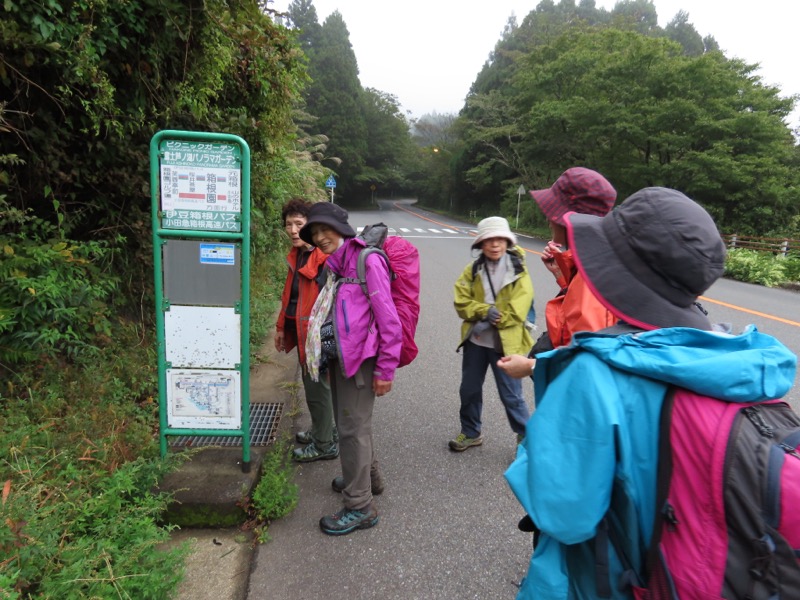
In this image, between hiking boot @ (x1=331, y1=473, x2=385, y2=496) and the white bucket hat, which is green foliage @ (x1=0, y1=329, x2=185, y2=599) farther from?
the white bucket hat

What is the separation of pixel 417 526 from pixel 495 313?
4.68 ft

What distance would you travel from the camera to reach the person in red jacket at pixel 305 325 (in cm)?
313

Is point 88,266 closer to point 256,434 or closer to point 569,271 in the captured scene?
point 256,434

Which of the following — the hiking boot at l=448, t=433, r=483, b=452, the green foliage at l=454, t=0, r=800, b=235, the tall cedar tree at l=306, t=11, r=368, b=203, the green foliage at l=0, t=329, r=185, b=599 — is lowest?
the hiking boot at l=448, t=433, r=483, b=452

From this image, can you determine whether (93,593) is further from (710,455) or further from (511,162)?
(511,162)

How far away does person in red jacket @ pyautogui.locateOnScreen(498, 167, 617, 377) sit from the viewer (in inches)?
70.3

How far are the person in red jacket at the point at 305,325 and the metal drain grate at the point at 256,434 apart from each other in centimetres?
26

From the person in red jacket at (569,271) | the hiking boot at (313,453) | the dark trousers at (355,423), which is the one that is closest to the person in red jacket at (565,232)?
the person in red jacket at (569,271)

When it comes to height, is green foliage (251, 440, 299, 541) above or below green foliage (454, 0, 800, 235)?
below

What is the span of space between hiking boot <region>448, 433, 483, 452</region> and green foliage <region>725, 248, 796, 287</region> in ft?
39.4

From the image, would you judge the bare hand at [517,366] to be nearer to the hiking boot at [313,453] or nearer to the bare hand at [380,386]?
the bare hand at [380,386]

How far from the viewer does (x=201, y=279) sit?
2707mm

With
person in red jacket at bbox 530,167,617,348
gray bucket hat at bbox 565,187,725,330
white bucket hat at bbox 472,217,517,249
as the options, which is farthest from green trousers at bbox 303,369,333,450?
gray bucket hat at bbox 565,187,725,330

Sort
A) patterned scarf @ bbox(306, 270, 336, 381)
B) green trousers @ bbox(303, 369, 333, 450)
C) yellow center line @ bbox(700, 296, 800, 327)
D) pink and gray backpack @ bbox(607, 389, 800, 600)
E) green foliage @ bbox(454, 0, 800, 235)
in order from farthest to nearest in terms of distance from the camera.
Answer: green foliage @ bbox(454, 0, 800, 235) < yellow center line @ bbox(700, 296, 800, 327) < green trousers @ bbox(303, 369, 333, 450) < patterned scarf @ bbox(306, 270, 336, 381) < pink and gray backpack @ bbox(607, 389, 800, 600)
